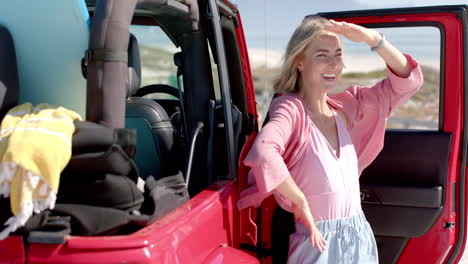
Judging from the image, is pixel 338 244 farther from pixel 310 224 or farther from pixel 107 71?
pixel 107 71

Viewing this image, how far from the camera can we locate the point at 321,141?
2344 mm

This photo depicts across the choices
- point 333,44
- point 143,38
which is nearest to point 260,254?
point 333,44

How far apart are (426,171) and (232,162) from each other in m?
1.36

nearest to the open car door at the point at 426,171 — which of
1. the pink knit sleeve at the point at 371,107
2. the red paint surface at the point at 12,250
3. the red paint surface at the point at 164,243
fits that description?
Result: the pink knit sleeve at the point at 371,107

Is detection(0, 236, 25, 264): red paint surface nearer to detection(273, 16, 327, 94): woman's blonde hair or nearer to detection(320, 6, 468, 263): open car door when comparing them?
detection(273, 16, 327, 94): woman's blonde hair

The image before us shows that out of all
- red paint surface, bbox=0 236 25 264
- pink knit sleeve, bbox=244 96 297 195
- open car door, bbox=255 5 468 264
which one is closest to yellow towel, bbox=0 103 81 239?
red paint surface, bbox=0 236 25 264

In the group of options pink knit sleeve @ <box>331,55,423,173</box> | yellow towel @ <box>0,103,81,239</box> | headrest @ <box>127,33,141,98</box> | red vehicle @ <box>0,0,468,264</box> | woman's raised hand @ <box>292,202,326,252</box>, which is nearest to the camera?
yellow towel @ <box>0,103,81,239</box>

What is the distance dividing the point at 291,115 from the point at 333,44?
381mm

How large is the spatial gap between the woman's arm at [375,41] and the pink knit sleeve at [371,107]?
4cm

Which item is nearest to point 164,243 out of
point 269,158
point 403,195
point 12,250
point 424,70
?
point 12,250

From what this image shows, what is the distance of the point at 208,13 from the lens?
226 cm

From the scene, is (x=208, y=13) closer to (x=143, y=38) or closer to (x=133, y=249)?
(x=133, y=249)

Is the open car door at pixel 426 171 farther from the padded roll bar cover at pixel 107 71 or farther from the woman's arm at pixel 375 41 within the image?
the padded roll bar cover at pixel 107 71

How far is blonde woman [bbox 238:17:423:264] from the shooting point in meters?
2.19
